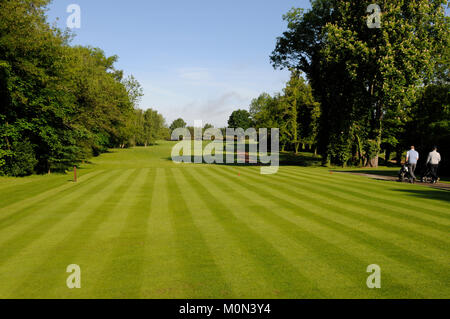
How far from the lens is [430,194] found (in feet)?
49.1

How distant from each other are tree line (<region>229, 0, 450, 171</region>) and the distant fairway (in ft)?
62.2

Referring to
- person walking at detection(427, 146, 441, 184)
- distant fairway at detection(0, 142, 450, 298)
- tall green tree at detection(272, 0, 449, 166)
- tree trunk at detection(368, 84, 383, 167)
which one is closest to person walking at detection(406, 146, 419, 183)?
person walking at detection(427, 146, 441, 184)

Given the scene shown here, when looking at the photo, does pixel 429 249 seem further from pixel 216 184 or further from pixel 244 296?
pixel 216 184

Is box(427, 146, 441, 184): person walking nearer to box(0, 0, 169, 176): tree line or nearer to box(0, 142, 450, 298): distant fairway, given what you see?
box(0, 142, 450, 298): distant fairway

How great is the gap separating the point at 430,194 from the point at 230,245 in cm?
1235

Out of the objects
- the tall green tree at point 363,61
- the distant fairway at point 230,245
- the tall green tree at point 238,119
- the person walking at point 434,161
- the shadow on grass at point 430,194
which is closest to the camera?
the distant fairway at point 230,245

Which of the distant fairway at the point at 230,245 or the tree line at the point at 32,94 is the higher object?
the tree line at the point at 32,94

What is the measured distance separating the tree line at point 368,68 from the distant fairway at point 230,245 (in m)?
18.9

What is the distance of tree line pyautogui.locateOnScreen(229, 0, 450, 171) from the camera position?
28984mm

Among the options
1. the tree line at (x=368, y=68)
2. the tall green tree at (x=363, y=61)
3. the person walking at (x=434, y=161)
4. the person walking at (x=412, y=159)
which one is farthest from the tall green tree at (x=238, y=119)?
the person walking at (x=434, y=161)

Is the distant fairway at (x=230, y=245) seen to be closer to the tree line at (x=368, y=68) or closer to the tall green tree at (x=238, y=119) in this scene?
the tree line at (x=368, y=68)

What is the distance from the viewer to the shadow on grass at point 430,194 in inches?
554

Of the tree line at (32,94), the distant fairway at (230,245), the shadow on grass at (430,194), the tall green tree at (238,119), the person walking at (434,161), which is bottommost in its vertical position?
the distant fairway at (230,245)

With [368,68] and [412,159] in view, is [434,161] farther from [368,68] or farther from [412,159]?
[368,68]
